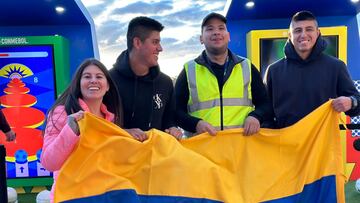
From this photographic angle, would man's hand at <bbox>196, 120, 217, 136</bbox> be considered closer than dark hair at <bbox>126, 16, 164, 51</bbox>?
Yes

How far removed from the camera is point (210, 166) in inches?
102

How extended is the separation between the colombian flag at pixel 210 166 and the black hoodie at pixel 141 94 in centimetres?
35

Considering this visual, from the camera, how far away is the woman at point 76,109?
2.16 metres

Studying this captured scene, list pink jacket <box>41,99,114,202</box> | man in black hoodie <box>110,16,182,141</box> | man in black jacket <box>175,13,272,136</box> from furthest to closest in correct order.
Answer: man in black jacket <box>175,13,272,136</box> < man in black hoodie <box>110,16,182,141</box> < pink jacket <box>41,99,114,202</box>

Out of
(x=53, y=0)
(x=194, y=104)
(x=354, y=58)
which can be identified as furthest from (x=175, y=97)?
(x=354, y=58)

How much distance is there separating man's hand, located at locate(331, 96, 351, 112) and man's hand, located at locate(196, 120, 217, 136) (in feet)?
2.77

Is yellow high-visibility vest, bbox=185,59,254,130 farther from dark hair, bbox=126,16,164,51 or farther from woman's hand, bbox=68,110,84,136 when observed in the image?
woman's hand, bbox=68,110,84,136

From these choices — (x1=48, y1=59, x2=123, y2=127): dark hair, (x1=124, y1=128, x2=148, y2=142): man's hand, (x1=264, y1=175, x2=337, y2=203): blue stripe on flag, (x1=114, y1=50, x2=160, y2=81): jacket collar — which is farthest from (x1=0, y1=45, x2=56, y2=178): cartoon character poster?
(x1=264, y1=175, x2=337, y2=203): blue stripe on flag

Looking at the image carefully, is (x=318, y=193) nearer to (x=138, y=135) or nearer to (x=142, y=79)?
(x=138, y=135)

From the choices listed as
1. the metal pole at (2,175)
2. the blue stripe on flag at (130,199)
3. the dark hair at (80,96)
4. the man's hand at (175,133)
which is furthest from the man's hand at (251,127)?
the metal pole at (2,175)

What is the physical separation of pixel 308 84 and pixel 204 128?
86cm

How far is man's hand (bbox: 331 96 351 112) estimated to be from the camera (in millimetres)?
2756

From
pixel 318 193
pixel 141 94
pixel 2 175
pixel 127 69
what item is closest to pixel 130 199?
pixel 141 94

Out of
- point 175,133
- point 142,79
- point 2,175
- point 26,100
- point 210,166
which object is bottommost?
point 2,175
